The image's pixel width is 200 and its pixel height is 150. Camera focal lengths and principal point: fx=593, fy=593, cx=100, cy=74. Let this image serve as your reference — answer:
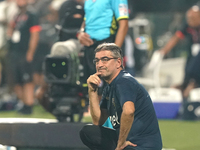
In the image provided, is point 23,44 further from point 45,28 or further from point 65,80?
point 65,80

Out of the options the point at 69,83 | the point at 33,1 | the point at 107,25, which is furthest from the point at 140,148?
the point at 33,1

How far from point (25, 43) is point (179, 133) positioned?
3.41 metres

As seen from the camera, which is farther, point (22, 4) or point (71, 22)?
point (22, 4)

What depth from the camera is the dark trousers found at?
4551 millimetres

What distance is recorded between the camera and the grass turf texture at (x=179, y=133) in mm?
6697

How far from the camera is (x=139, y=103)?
4.20 metres

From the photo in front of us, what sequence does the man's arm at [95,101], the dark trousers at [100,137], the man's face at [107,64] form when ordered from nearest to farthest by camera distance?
the man's face at [107,64] → the man's arm at [95,101] → the dark trousers at [100,137]

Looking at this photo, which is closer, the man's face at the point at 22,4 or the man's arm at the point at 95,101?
the man's arm at the point at 95,101

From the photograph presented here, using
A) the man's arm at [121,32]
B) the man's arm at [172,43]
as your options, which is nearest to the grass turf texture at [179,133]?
the man's arm at [121,32]

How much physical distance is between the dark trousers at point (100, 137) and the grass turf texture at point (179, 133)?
193cm

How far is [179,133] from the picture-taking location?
7812mm

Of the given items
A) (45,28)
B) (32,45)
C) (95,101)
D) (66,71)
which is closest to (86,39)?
(66,71)

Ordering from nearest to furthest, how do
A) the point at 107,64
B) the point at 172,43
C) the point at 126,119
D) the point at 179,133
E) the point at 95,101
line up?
the point at 126,119 < the point at 107,64 < the point at 95,101 < the point at 179,133 < the point at 172,43

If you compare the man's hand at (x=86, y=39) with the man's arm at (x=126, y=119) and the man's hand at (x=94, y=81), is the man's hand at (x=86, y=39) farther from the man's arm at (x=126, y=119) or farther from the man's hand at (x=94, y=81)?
the man's arm at (x=126, y=119)
